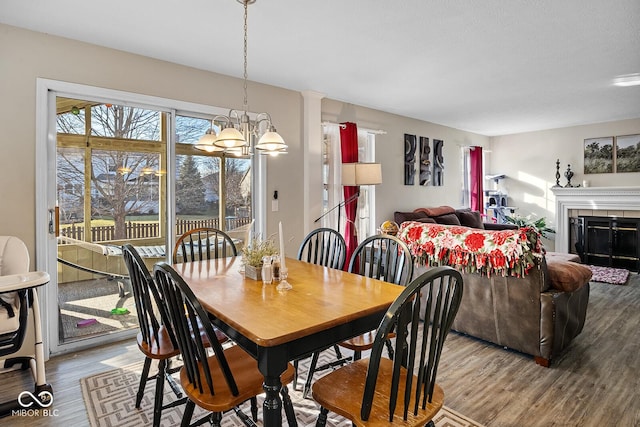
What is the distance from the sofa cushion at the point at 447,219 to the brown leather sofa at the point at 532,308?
7.86ft

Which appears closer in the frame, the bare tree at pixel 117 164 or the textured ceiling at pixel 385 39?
the textured ceiling at pixel 385 39

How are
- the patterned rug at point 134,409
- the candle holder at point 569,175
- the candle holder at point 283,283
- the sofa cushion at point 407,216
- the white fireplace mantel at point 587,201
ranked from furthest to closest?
the candle holder at point 569,175
the white fireplace mantel at point 587,201
the sofa cushion at point 407,216
the patterned rug at point 134,409
the candle holder at point 283,283

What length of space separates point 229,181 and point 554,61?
3348mm

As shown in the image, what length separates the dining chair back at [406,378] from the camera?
119 centimetres

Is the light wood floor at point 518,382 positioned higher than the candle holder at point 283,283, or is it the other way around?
the candle holder at point 283,283

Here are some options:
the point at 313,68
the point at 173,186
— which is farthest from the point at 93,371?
the point at 313,68

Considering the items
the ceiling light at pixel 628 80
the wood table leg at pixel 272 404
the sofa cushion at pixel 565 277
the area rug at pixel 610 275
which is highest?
the ceiling light at pixel 628 80

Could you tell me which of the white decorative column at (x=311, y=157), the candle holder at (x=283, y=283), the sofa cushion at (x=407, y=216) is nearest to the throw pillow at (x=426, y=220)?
the sofa cushion at (x=407, y=216)

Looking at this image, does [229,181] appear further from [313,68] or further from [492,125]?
[492,125]

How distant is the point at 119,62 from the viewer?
301 cm

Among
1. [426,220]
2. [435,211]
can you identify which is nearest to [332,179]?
[426,220]

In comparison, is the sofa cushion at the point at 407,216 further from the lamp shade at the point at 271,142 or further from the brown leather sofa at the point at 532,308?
the lamp shade at the point at 271,142

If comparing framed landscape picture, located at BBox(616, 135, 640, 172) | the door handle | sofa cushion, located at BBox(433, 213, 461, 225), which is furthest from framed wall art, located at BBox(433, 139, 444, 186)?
the door handle

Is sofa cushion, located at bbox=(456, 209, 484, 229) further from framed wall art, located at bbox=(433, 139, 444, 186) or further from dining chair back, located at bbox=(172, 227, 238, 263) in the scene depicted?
dining chair back, located at bbox=(172, 227, 238, 263)
